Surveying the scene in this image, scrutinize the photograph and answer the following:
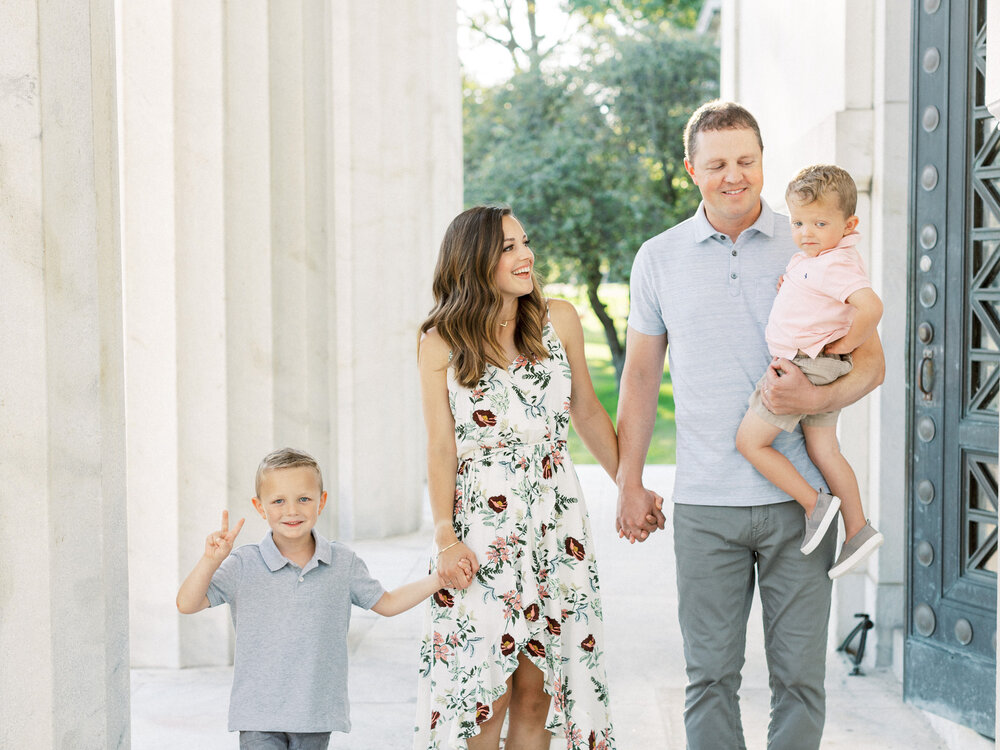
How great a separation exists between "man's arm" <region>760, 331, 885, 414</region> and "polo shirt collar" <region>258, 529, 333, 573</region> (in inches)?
52.2

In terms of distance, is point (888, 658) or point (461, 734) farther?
point (888, 658)

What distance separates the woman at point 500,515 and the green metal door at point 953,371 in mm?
2042

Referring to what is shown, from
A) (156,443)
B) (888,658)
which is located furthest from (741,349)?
(156,443)

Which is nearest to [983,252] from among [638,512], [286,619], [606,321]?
[638,512]

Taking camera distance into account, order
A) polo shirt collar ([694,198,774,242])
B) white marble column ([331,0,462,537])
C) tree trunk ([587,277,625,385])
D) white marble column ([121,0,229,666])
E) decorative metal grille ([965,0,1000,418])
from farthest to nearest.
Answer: tree trunk ([587,277,625,385]) → white marble column ([331,0,462,537]) → white marble column ([121,0,229,666]) → decorative metal grille ([965,0,1000,418]) → polo shirt collar ([694,198,774,242])

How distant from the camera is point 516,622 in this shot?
10.7ft

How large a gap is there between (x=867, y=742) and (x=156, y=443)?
11.5 feet

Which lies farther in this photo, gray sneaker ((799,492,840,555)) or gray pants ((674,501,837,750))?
gray pants ((674,501,837,750))

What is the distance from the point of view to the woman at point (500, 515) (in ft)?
10.7

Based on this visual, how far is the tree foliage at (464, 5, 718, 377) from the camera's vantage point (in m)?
21.1

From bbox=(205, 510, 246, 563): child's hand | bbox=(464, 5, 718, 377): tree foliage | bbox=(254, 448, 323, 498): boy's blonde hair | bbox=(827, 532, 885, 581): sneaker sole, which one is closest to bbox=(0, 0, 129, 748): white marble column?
bbox=(205, 510, 246, 563): child's hand

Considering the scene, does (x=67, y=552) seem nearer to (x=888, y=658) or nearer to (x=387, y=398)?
(x=888, y=658)

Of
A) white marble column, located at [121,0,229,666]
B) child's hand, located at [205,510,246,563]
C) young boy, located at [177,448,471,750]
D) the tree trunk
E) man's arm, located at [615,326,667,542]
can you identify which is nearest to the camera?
child's hand, located at [205,510,246,563]

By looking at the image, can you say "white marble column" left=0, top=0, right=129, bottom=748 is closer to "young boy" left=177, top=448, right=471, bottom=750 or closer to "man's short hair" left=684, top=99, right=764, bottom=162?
"young boy" left=177, top=448, right=471, bottom=750
